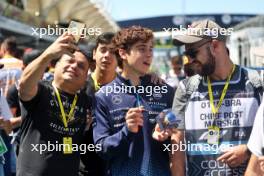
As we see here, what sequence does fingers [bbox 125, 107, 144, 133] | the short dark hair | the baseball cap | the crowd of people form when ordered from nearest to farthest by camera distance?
fingers [bbox 125, 107, 144, 133] → the crowd of people → the baseball cap → the short dark hair

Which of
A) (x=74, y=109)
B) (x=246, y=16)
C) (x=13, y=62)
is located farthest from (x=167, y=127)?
(x=246, y=16)

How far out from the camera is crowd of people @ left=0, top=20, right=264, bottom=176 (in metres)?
2.98

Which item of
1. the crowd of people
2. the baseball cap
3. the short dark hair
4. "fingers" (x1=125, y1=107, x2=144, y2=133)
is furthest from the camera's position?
the short dark hair

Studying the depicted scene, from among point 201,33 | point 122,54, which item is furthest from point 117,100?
point 201,33

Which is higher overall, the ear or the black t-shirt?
the ear

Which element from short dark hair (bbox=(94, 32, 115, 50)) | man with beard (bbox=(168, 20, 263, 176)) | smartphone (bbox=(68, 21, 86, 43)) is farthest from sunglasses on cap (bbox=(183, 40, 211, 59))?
short dark hair (bbox=(94, 32, 115, 50))

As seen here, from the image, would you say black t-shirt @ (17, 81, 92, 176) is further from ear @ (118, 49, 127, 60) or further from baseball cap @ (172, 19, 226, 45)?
baseball cap @ (172, 19, 226, 45)

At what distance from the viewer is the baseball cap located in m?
3.08

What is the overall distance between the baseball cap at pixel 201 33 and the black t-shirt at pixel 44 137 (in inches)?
34.9

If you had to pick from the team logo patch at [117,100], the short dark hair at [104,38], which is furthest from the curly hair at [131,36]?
the short dark hair at [104,38]

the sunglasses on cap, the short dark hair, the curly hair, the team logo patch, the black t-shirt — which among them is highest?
the short dark hair

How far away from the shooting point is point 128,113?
2.87 metres

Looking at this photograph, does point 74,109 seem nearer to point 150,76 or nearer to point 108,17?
point 150,76

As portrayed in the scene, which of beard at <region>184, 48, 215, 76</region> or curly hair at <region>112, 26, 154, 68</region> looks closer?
beard at <region>184, 48, 215, 76</region>
